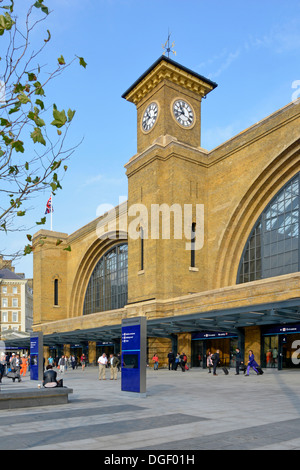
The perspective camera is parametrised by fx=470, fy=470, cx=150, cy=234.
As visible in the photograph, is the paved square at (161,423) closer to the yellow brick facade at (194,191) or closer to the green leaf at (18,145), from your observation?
the green leaf at (18,145)

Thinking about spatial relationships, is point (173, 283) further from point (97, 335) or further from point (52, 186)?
point (52, 186)

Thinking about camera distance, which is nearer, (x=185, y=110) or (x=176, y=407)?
(x=176, y=407)

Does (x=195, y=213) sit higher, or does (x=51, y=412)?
(x=195, y=213)

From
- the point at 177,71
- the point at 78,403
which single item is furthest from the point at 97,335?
the point at 78,403

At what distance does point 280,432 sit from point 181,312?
22.8 meters

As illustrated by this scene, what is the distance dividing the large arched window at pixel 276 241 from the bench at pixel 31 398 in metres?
19.0

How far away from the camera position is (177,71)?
35.6 m

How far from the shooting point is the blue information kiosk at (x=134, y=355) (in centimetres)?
1402

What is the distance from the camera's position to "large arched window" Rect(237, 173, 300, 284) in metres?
28.5

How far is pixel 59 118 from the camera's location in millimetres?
5215

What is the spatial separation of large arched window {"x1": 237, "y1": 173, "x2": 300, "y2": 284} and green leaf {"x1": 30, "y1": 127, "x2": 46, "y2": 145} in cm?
2452

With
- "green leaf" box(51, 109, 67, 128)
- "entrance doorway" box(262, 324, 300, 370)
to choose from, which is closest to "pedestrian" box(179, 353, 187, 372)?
"entrance doorway" box(262, 324, 300, 370)

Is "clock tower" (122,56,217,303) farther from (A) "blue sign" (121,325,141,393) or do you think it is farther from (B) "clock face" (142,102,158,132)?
(A) "blue sign" (121,325,141,393)

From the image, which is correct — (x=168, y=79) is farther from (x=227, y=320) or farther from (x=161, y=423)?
(x=161, y=423)
